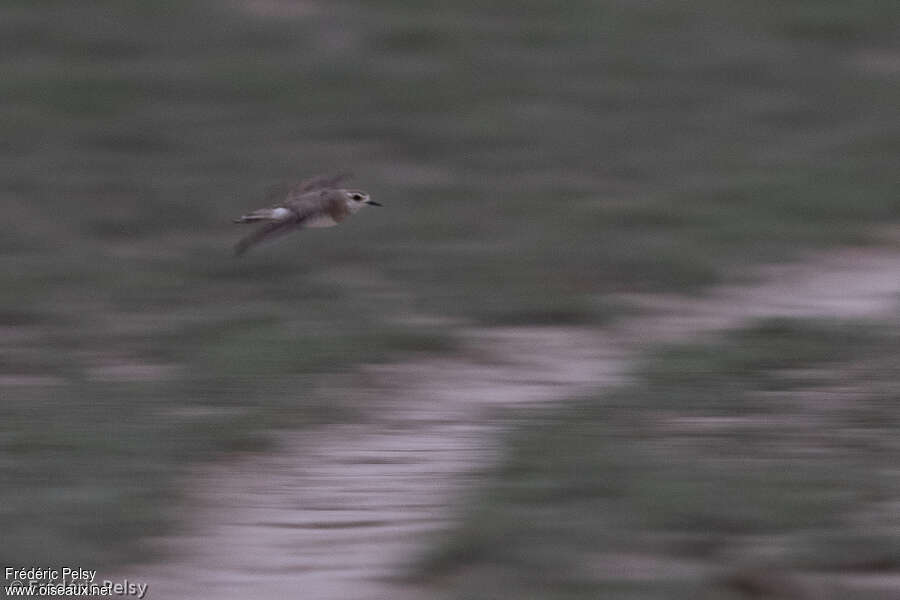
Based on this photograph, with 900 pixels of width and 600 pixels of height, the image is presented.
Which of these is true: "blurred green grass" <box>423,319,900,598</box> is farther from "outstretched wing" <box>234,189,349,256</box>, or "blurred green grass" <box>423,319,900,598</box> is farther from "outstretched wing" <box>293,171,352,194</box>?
"outstretched wing" <box>293,171,352,194</box>

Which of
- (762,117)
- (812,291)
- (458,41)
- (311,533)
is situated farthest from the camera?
(458,41)

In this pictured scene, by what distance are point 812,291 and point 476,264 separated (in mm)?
1609

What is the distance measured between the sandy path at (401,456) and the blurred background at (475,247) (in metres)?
0.12

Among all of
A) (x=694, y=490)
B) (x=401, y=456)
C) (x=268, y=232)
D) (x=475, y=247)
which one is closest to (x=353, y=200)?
(x=268, y=232)

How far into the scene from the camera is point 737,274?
7605mm

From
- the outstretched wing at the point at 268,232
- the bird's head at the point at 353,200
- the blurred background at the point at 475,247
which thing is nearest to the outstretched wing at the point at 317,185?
the bird's head at the point at 353,200

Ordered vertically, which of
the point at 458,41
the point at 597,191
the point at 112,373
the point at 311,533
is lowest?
the point at 311,533

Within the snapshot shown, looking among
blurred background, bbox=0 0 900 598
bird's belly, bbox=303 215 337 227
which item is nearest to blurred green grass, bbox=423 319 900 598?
blurred background, bbox=0 0 900 598

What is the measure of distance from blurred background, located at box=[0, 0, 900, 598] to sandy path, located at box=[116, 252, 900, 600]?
124 mm

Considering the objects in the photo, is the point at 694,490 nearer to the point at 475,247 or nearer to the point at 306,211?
the point at 306,211

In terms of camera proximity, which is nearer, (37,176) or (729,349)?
(729,349)

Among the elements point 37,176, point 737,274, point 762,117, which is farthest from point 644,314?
point 37,176

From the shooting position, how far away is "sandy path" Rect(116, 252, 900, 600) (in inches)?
195

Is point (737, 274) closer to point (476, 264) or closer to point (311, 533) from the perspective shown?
point (476, 264)
